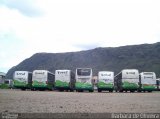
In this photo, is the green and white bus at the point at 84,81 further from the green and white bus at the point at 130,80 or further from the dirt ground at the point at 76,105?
the dirt ground at the point at 76,105

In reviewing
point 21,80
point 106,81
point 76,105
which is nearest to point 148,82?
point 106,81

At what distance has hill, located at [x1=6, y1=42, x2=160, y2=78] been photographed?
12756 cm

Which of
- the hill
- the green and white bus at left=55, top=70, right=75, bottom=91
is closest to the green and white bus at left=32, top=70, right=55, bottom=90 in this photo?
the green and white bus at left=55, top=70, right=75, bottom=91

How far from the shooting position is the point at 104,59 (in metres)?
141

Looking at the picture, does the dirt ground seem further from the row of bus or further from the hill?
the hill

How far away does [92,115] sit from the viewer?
901 cm

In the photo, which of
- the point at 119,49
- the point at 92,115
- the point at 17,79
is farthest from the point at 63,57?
the point at 92,115

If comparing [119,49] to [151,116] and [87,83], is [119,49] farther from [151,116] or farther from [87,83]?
[151,116]

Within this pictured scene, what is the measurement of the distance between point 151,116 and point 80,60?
137 m

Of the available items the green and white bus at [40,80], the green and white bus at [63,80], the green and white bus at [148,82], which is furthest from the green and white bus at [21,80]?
the green and white bus at [148,82]

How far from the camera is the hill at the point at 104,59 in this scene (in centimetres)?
12756

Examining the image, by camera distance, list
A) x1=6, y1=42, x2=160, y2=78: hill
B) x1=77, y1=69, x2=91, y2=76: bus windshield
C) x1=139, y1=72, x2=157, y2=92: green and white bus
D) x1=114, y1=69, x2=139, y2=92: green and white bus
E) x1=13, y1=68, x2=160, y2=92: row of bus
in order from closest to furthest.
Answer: x1=13, y1=68, x2=160, y2=92: row of bus < x1=77, y1=69, x2=91, y2=76: bus windshield < x1=114, y1=69, x2=139, y2=92: green and white bus < x1=139, y1=72, x2=157, y2=92: green and white bus < x1=6, y1=42, x2=160, y2=78: hill

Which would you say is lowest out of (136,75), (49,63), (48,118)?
(48,118)

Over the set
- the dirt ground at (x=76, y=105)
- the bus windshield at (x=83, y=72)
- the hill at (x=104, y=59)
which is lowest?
the dirt ground at (x=76, y=105)
